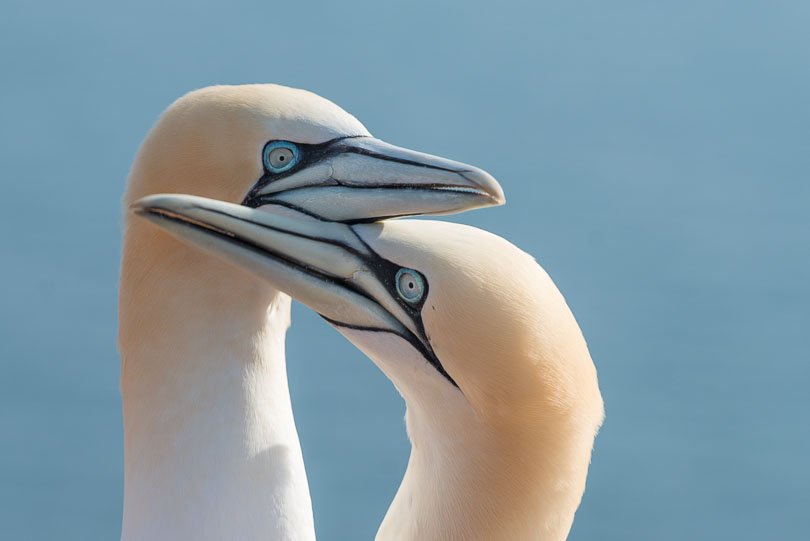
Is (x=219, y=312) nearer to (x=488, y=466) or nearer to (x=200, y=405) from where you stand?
(x=200, y=405)

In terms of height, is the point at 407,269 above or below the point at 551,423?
above

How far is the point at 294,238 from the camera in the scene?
374 cm

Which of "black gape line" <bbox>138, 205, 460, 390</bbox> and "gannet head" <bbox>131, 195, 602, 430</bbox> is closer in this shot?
"gannet head" <bbox>131, 195, 602, 430</bbox>

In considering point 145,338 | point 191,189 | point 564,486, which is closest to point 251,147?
point 191,189

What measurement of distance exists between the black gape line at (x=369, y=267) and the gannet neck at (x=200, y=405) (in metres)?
0.29

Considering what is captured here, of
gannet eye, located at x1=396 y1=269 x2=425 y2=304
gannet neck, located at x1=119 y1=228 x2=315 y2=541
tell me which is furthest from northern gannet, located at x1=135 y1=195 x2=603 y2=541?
gannet neck, located at x1=119 y1=228 x2=315 y2=541

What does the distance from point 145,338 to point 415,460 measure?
0.73 meters

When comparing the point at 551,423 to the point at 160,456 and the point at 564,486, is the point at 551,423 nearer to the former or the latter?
the point at 564,486

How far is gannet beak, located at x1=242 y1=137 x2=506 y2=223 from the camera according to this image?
379 centimetres

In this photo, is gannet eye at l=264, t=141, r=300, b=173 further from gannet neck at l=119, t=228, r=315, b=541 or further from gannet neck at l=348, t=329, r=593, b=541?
gannet neck at l=348, t=329, r=593, b=541

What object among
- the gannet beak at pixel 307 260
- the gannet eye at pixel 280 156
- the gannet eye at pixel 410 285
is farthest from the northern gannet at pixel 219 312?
the gannet eye at pixel 410 285

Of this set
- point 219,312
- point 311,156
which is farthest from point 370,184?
point 219,312

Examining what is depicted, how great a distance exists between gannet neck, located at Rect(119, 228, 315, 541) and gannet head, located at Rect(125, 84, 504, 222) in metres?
0.16

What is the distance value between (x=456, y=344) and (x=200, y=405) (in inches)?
30.4
